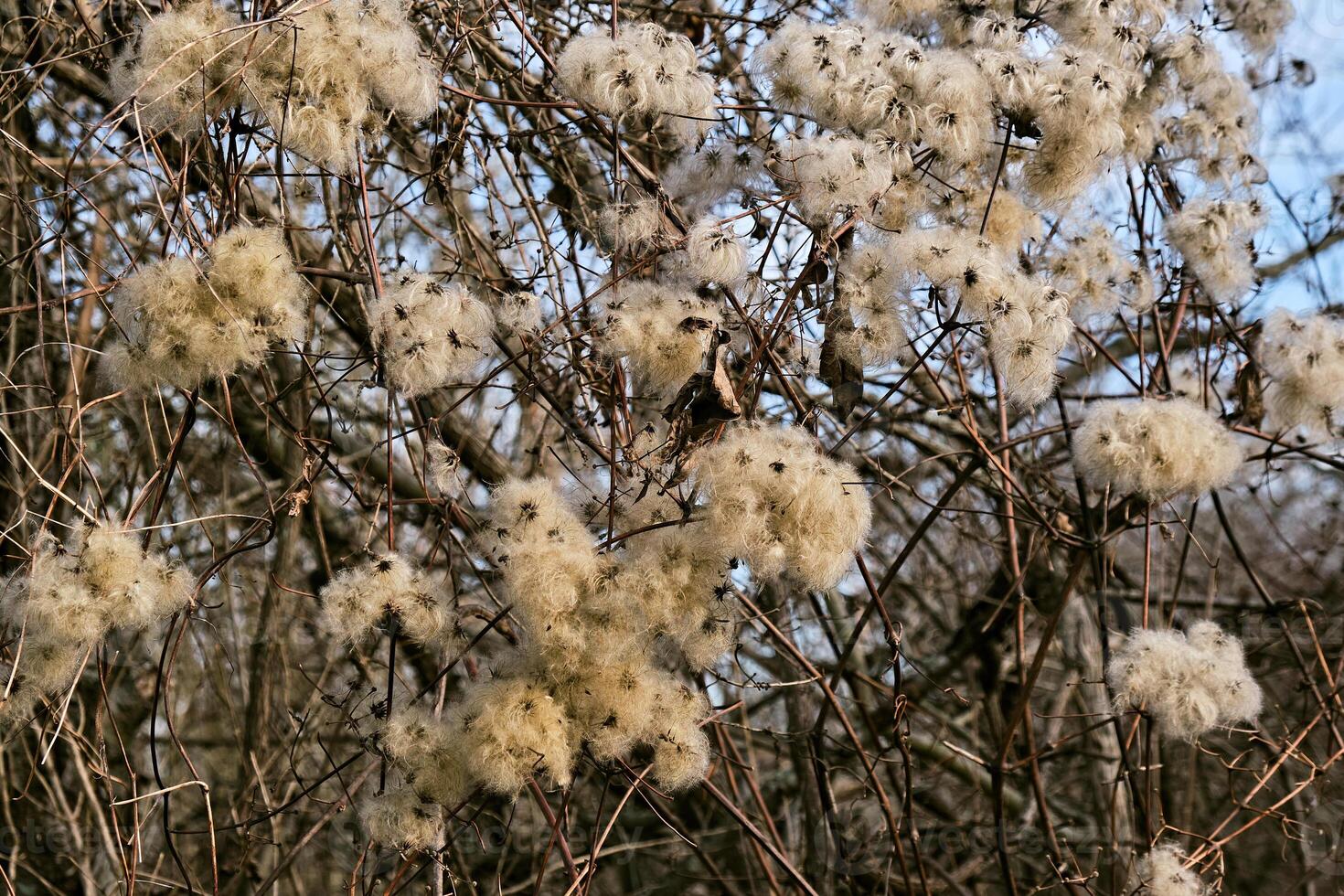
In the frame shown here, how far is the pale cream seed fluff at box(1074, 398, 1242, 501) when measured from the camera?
212 centimetres

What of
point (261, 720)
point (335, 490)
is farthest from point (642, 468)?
point (335, 490)

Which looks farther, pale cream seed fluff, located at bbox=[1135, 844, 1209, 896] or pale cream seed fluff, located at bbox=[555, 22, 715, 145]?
pale cream seed fluff, located at bbox=[1135, 844, 1209, 896]

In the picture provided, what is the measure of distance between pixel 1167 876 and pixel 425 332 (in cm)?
171

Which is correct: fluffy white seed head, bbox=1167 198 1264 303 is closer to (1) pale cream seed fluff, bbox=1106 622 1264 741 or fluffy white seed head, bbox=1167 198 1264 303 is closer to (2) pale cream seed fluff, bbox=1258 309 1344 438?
(2) pale cream seed fluff, bbox=1258 309 1344 438

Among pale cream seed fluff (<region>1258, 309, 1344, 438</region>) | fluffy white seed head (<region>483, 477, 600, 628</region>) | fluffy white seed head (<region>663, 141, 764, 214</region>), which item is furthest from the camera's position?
pale cream seed fluff (<region>1258, 309, 1344, 438</region>)

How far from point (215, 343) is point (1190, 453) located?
1.65 metres

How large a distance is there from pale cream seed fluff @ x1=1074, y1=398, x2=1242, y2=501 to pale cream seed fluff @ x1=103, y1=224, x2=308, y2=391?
1398 mm

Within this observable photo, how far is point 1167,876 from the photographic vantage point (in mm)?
2289

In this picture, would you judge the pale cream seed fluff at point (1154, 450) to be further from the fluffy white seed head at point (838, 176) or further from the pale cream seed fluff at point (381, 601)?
the pale cream seed fluff at point (381, 601)

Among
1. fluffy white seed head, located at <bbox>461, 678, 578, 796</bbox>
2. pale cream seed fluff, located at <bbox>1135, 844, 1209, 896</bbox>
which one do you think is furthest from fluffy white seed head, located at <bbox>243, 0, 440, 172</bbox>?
pale cream seed fluff, located at <bbox>1135, 844, 1209, 896</bbox>

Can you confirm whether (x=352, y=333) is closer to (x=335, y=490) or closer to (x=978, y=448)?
(x=978, y=448)

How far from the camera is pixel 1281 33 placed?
321cm

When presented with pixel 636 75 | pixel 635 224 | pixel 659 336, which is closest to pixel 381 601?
pixel 659 336

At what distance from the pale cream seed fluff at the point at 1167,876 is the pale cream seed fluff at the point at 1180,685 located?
0.80 ft
